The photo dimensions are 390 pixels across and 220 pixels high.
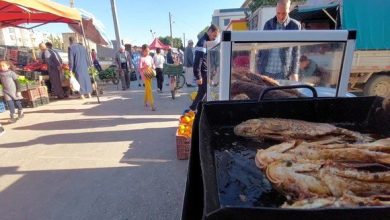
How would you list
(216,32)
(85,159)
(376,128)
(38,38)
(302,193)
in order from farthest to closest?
(38,38) < (216,32) < (85,159) < (376,128) < (302,193)

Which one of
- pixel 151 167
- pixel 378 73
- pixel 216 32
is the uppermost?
pixel 216 32

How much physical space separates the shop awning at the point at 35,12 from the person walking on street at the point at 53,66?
100 cm

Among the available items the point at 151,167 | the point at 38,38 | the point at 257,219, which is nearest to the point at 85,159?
the point at 151,167

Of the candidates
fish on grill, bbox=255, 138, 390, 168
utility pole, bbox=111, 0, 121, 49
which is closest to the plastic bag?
utility pole, bbox=111, 0, 121, 49

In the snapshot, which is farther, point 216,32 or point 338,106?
point 216,32

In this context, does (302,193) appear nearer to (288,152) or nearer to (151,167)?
(288,152)

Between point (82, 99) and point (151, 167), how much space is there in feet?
24.4

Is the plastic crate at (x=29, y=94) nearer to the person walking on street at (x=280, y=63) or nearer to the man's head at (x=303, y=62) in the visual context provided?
the person walking on street at (x=280, y=63)

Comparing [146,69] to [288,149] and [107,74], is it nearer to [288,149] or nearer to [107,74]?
[288,149]

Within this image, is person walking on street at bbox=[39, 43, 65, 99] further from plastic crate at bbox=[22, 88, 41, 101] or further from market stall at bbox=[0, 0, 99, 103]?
plastic crate at bbox=[22, 88, 41, 101]

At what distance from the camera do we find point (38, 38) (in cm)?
2653

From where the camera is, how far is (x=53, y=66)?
991cm

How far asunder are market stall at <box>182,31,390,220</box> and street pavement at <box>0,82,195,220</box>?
174cm

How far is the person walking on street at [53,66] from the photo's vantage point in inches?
386
